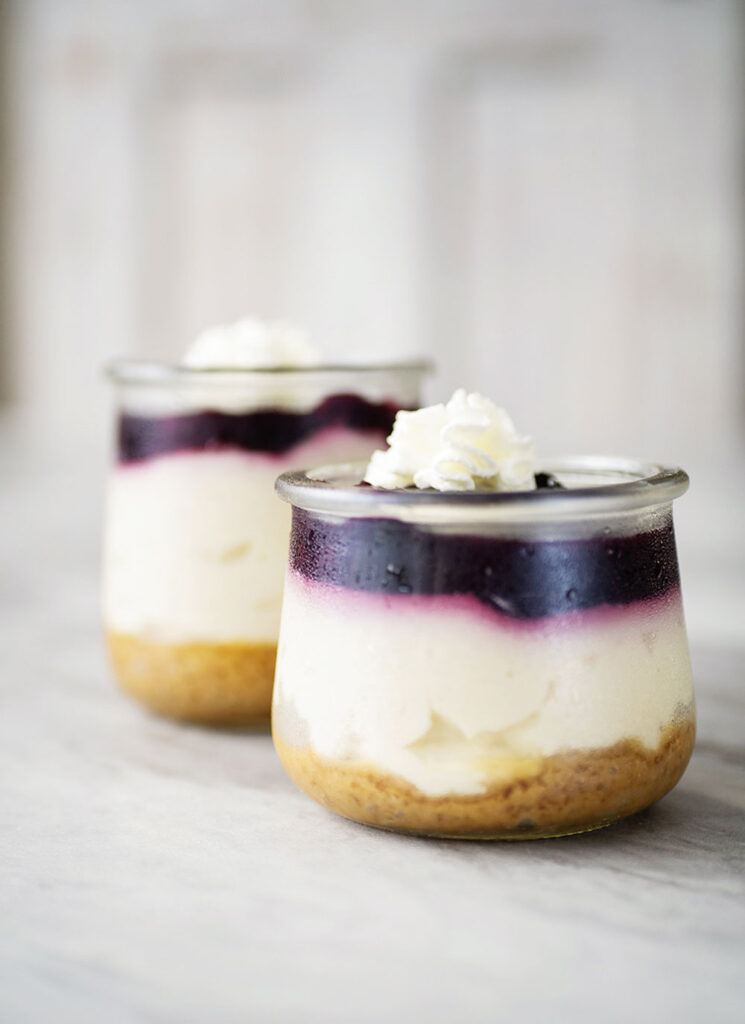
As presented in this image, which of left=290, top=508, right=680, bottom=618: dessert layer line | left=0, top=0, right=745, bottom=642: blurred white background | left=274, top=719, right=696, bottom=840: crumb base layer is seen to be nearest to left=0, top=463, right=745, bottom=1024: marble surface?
left=274, top=719, right=696, bottom=840: crumb base layer

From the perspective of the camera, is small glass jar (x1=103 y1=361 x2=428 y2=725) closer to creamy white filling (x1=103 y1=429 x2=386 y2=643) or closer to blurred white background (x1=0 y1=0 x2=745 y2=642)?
creamy white filling (x1=103 y1=429 x2=386 y2=643)

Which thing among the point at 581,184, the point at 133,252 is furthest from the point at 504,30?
the point at 133,252

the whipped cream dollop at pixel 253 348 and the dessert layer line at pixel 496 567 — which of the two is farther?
the whipped cream dollop at pixel 253 348

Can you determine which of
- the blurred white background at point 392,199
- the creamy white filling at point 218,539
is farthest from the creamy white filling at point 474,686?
the blurred white background at point 392,199

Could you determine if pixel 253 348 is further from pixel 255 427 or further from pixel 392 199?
pixel 392 199

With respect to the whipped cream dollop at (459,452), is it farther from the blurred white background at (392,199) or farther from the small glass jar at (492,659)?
the blurred white background at (392,199)

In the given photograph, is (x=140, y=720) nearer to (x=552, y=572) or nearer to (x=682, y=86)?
(x=552, y=572)

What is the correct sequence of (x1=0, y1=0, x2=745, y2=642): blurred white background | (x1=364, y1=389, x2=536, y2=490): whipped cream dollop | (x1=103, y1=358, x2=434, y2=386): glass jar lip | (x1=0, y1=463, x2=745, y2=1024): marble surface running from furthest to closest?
(x1=0, y1=0, x2=745, y2=642): blurred white background → (x1=103, y1=358, x2=434, y2=386): glass jar lip → (x1=364, y1=389, x2=536, y2=490): whipped cream dollop → (x1=0, y1=463, x2=745, y2=1024): marble surface
